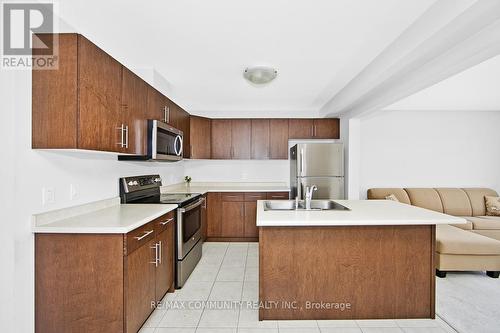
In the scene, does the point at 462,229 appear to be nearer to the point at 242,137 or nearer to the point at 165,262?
the point at 242,137

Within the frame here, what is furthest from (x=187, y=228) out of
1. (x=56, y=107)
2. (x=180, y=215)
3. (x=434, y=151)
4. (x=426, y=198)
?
(x=434, y=151)

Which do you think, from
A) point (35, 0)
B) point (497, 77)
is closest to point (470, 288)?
point (497, 77)

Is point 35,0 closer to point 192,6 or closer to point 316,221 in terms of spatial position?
point 192,6

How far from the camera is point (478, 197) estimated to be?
4.64m

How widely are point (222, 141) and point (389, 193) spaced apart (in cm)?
314

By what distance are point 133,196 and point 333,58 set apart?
8.44 feet

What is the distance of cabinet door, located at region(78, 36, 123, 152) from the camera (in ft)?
5.63

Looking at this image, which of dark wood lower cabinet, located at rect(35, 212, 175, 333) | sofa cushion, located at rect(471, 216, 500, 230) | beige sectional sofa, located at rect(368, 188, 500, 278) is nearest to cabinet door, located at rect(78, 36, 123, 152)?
dark wood lower cabinet, located at rect(35, 212, 175, 333)

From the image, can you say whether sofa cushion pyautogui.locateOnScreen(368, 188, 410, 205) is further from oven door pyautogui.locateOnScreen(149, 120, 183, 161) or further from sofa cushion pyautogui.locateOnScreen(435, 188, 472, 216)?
oven door pyautogui.locateOnScreen(149, 120, 183, 161)

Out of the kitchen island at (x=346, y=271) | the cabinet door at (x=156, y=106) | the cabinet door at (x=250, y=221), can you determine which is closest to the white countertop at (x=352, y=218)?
the kitchen island at (x=346, y=271)

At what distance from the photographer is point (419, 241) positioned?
219 centimetres

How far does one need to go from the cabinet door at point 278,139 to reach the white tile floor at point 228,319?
239cm

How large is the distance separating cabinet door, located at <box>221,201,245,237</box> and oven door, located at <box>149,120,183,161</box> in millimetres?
1542

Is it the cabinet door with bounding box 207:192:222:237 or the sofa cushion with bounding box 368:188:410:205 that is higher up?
the sofa cushion with bounding box 368:188:410:205
